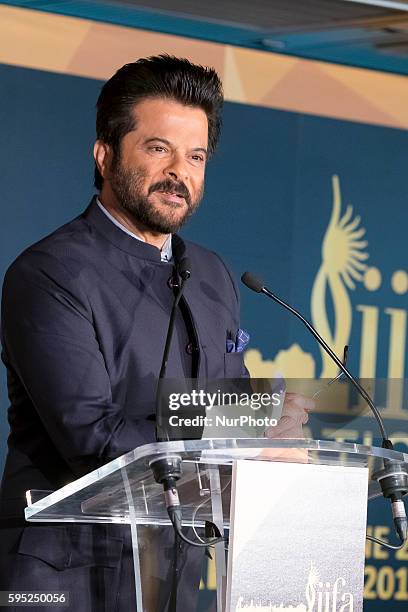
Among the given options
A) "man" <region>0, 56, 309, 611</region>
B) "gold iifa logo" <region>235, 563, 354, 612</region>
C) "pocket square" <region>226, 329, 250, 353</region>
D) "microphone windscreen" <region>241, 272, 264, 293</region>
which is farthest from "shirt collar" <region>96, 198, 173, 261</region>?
"gold iifa logo" <region>235, 563, 354, 612</region>

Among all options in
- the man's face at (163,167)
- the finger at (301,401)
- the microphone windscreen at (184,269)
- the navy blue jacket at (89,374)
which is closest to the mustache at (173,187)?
the man's face at (163,167)

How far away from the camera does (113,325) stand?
250 cm

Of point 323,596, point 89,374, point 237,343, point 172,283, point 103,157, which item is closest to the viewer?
point 323,596

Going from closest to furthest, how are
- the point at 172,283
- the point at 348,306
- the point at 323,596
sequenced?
the point at 323,596, the point at 172,283, the point at 348,306

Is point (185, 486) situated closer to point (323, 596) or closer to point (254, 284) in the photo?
point (323, 596)

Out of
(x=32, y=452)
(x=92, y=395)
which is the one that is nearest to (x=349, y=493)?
(x=92, y=395)

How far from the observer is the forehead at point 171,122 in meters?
2.70

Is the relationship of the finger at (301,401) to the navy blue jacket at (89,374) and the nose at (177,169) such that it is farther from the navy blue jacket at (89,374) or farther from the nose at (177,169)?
the nose at (177,169)

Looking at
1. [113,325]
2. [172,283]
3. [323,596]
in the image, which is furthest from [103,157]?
[323,596]

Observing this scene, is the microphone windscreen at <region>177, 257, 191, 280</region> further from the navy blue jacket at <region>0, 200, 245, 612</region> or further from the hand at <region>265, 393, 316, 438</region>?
the hand at <region>265, 393, 316, 438</region>

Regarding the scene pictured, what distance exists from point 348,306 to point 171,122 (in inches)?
75.5

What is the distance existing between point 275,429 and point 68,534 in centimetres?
59

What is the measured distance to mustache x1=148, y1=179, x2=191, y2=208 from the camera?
2.68m

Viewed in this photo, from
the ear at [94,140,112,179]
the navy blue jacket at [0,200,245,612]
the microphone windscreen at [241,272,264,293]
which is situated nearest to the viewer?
the navy blue jacket at [0,200,245,612]
